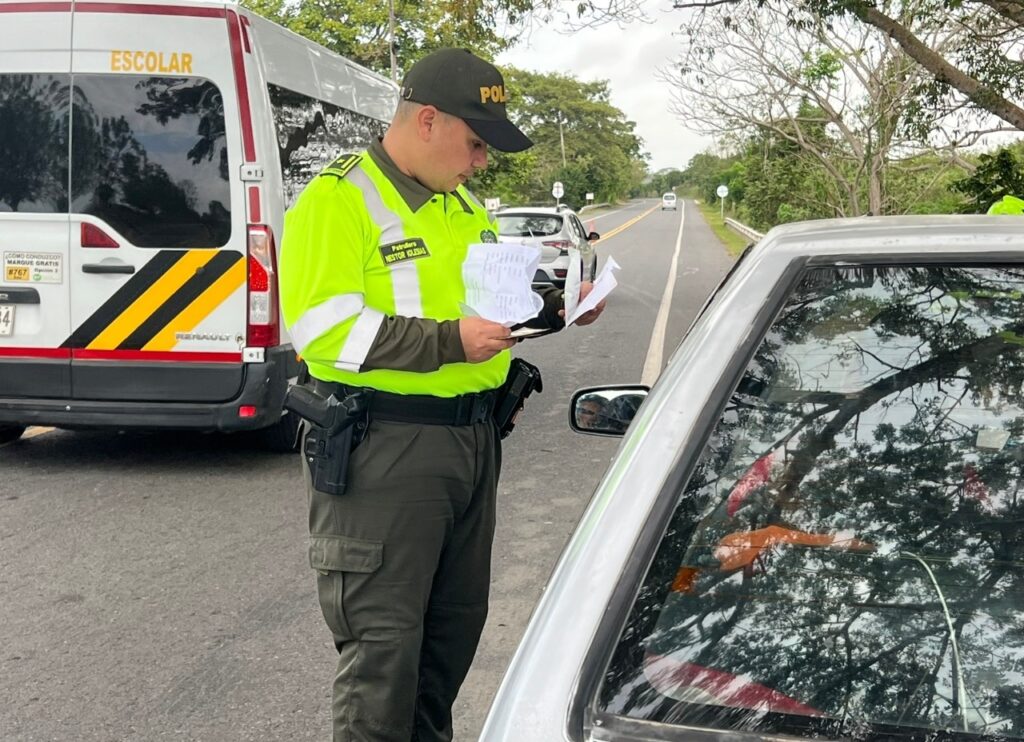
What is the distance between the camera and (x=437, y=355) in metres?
2.45

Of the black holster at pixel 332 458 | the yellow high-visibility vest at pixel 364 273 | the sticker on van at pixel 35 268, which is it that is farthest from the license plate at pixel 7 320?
the black holster at pixel 332 458

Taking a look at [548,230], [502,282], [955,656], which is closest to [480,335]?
[502,282]

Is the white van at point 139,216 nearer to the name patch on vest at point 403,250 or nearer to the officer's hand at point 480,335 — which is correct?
the name patch on vest at point 403,250

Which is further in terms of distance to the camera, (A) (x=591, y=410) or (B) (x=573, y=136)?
(B) (x=573, y=136)

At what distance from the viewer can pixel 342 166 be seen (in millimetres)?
2545

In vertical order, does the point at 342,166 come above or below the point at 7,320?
above

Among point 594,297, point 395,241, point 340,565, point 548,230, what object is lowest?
point 340,565

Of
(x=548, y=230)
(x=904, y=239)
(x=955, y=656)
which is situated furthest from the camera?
(x=548, y=230)

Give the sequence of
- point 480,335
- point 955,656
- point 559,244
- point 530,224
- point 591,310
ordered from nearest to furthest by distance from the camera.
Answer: point 955,656
point 480,335
point 591,310
point 559,244
point 530,224

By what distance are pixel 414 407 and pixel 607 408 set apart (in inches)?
19.8

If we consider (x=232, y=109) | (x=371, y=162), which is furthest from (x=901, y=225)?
(x=232, y=109)

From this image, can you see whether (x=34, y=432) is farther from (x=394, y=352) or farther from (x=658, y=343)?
(x=658, y=343)

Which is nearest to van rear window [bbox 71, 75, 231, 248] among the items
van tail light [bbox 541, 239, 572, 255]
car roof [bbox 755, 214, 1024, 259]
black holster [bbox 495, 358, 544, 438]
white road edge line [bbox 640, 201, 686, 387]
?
white road edge line [bbox 640, 201, 686, 387]

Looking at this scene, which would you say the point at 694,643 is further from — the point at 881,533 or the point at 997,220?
the point at 997,220
